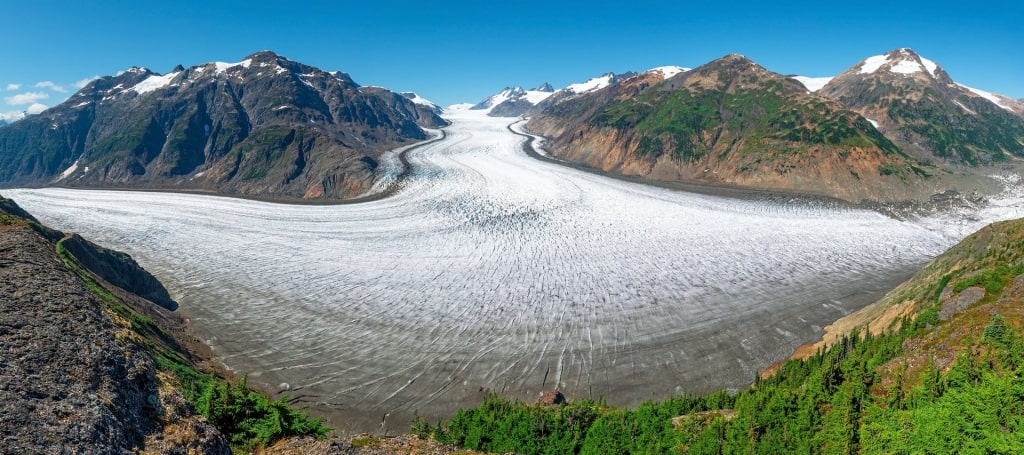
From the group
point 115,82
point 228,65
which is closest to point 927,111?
point 228,65

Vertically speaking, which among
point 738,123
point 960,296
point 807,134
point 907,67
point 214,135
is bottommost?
point 960,296

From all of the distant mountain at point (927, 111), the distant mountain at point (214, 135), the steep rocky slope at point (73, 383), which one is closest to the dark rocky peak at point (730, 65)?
the distant mountain at point (927, 111)

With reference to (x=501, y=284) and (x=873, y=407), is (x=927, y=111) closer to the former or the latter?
(x=501, y=284)

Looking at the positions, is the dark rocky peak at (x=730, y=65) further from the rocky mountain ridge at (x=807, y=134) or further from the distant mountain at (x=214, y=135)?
the distant mountain at (x=214, y=135)

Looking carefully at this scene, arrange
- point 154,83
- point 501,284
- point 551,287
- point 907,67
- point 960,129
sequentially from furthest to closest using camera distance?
point 907,67 < point 154,83 < point 960,129 < point 501,284 < point 551,287

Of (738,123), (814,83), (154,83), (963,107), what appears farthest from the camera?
(814,83)

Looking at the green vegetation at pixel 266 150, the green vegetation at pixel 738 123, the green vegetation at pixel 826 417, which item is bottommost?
the green vegetation at pixel 826 417

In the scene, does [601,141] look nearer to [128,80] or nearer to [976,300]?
[976,300]
